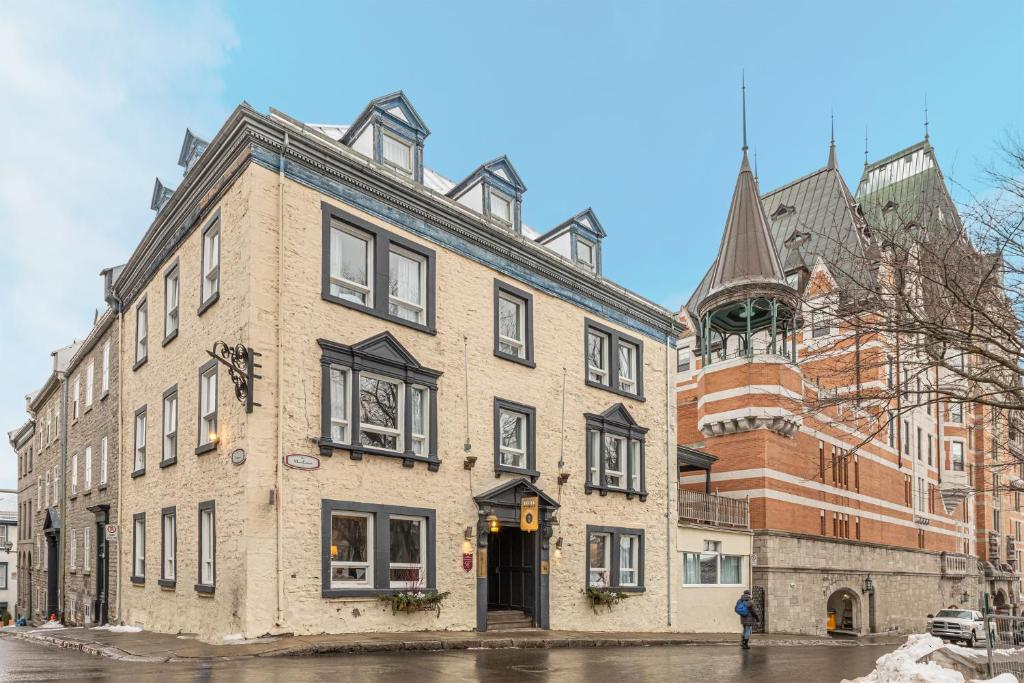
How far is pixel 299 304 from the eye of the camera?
1593 cm

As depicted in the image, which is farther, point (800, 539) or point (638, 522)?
point (800, 539)

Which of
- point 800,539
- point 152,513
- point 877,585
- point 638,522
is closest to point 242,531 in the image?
point 152,513

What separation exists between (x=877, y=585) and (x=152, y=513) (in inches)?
1233

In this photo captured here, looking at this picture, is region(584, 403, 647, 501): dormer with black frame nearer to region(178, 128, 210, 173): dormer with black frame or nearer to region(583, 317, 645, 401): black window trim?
region(583, 317, 645, 401): black window trim

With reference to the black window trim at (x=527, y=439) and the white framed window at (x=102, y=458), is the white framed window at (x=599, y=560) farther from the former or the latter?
the white framed window at (x=102, y=458)

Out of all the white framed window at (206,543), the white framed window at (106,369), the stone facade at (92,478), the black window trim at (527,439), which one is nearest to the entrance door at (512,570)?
the black window trim at (527,439)

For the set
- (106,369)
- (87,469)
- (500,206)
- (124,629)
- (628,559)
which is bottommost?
(124,629)

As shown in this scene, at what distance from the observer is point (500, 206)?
873 inches

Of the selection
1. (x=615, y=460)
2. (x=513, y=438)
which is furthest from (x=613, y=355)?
(x=513, y=438)

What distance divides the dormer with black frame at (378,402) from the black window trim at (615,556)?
244 inches

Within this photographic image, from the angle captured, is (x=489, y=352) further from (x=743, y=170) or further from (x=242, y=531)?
(x=743, y=170)

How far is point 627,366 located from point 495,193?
698cm

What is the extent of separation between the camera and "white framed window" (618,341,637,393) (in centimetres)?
2480

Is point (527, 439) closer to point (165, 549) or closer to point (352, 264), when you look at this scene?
point (352, 264)
